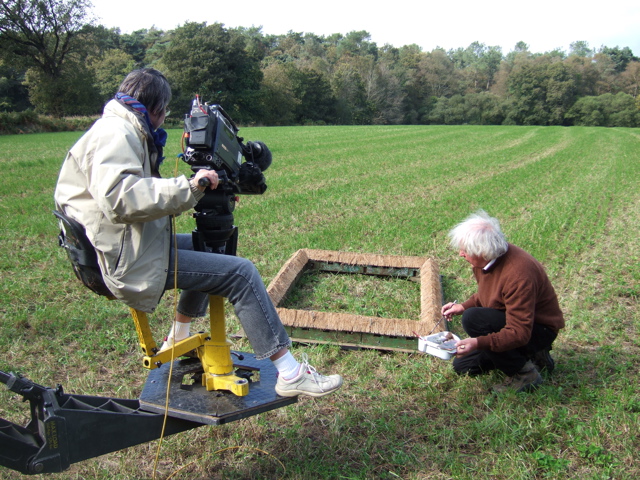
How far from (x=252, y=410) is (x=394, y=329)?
1.78 meters

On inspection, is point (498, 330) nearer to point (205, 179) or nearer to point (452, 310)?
point (452, 310)

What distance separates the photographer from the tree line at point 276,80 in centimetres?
4569

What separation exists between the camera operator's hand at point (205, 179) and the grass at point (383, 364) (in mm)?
1629

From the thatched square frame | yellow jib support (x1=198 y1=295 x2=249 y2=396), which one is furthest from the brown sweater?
yellow jib support (x1=198 y1=295 x2=249 y2=396)

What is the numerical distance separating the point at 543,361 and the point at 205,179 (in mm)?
2825

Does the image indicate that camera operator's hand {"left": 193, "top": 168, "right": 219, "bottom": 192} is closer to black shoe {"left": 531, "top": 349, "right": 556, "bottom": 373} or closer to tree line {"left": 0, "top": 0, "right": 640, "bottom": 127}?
black shoe {"left": 531, "top": 349, "right": 556, "bottom": 373}

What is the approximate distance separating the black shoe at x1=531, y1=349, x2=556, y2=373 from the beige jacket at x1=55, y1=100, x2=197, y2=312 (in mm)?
2698

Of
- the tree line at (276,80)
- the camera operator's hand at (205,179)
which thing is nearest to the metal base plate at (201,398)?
the camera operator's hand at (205,179)

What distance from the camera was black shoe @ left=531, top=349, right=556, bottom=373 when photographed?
3705 millimetres

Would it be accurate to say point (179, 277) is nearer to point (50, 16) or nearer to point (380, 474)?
point (380, 474)

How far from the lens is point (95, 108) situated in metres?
47.0

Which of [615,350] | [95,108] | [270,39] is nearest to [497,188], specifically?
[615,350]

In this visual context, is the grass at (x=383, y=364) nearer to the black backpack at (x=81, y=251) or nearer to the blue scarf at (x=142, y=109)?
the black backpack at (x=81, y=251)

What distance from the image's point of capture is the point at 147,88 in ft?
7.99
